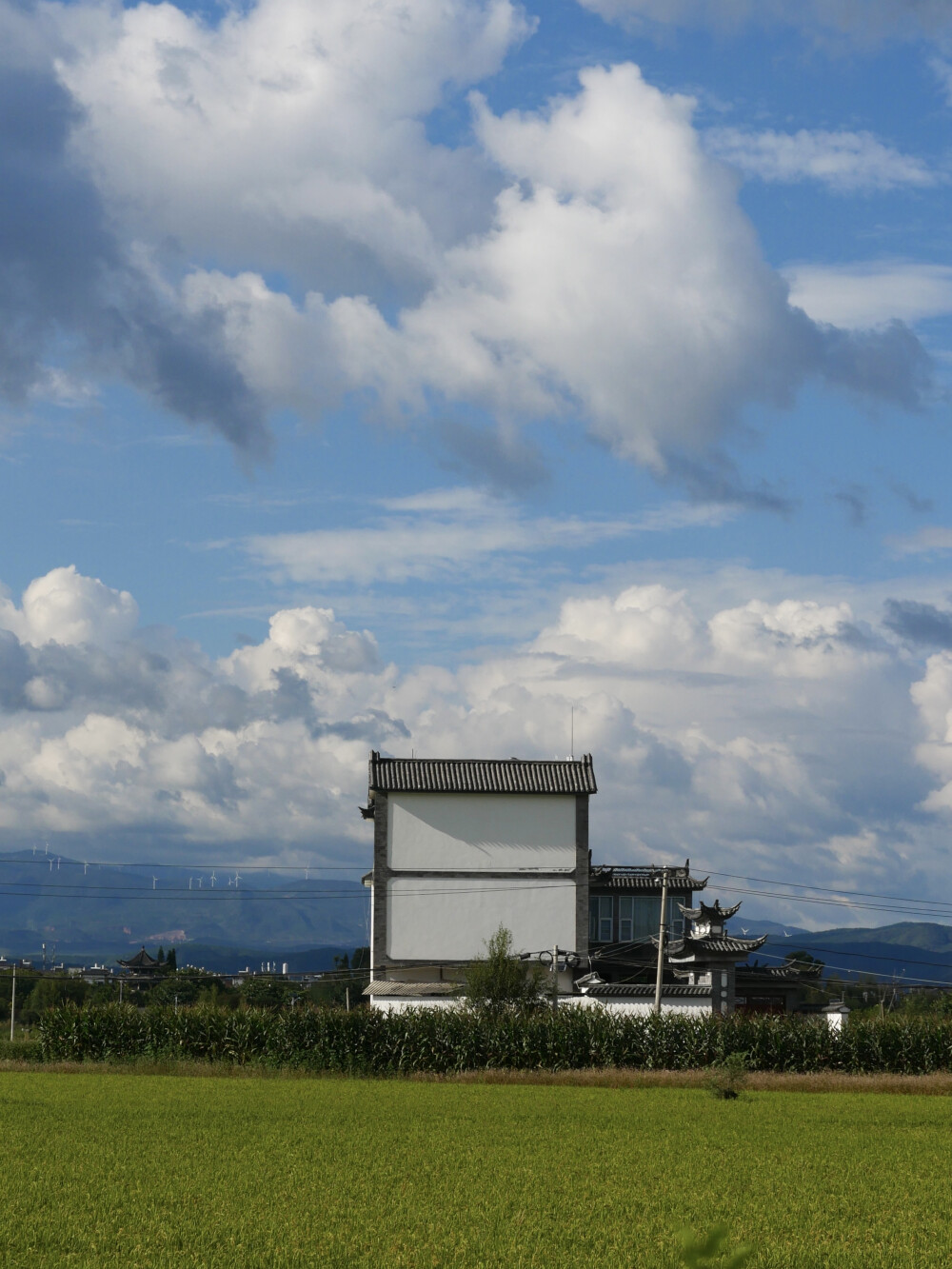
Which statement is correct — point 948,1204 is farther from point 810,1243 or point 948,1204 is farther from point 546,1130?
point 546,1130

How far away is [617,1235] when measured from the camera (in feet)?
51.4

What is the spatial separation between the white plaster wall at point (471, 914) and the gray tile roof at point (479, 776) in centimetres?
470

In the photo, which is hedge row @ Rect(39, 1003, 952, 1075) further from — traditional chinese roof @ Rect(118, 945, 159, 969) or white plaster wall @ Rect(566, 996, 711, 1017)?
traditional chinese roof @ Rect(118, 945, 159, 969)

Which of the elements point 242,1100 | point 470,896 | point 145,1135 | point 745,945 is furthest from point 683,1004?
point 145,1135

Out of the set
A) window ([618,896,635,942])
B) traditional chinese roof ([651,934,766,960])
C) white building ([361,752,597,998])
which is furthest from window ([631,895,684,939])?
traditional chinese roof ([651,934,766,960])

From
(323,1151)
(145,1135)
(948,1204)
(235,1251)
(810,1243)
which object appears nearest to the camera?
(235,1251)

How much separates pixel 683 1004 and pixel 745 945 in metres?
5.62

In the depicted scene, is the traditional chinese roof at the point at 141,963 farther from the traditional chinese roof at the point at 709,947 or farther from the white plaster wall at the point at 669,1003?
the white plaster wall at the point at 669,1003

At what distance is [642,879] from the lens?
73938 millimetres

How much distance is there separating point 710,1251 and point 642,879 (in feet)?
238

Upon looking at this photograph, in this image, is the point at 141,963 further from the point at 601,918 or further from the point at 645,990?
the point at 645,990

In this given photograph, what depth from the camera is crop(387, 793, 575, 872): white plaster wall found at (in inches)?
2682

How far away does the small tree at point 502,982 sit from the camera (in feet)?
189

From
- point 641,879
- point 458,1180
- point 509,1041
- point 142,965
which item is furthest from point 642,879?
point 142,965
